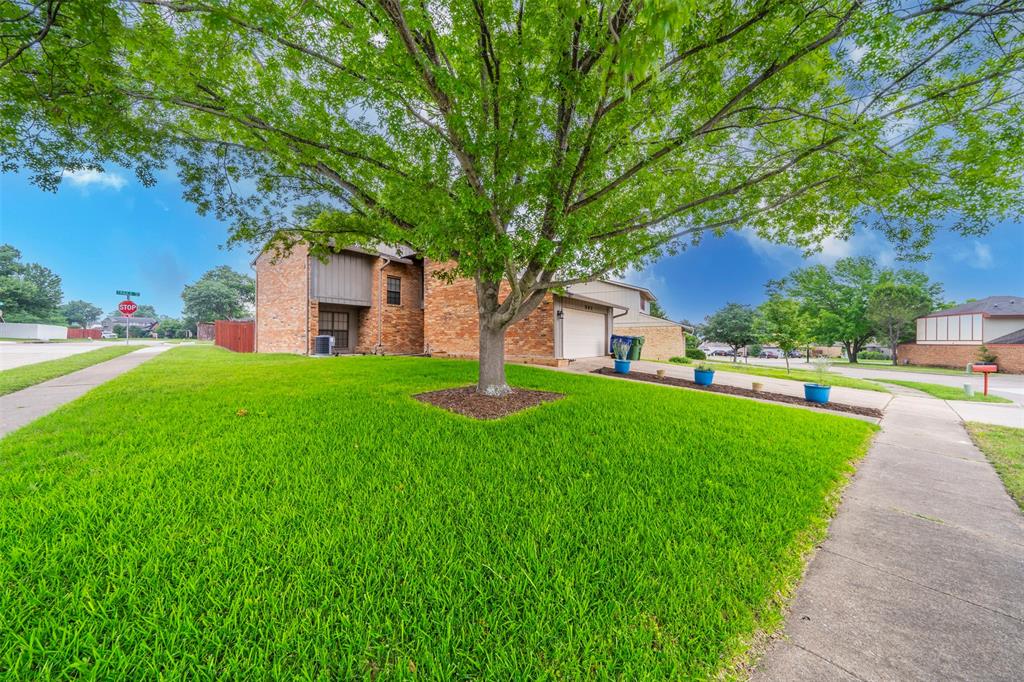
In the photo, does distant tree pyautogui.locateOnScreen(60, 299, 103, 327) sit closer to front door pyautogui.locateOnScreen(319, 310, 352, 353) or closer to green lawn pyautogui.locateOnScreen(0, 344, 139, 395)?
front door pyautogui.locateOnScreen(319, 310, 352, 353)

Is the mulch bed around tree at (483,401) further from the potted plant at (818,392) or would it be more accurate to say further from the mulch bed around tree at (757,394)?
→ the potted plant at (818,392)

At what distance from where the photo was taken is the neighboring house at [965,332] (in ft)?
74.9

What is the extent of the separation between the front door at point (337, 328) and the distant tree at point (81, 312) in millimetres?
80565

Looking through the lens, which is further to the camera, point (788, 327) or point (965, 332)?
point (965, 332)

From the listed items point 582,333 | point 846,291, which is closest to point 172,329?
point 582,333

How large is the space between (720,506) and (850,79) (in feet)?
18.4

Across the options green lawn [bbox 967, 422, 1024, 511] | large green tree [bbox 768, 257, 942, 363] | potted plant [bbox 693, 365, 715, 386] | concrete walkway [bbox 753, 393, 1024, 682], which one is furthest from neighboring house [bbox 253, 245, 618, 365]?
Result: large green tree [bbox 768, 257, 942, 363]

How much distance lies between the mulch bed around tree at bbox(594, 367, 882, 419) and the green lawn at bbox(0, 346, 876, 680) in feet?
13.2

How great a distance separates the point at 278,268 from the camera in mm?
16297

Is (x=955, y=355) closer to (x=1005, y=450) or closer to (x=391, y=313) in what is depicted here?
(x=1005, y=450)

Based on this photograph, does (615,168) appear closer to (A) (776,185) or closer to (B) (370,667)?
(A) (776,185)

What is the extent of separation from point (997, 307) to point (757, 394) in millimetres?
34698

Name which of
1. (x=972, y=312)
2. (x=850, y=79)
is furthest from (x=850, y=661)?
(x=972, y=312)

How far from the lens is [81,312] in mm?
66125
